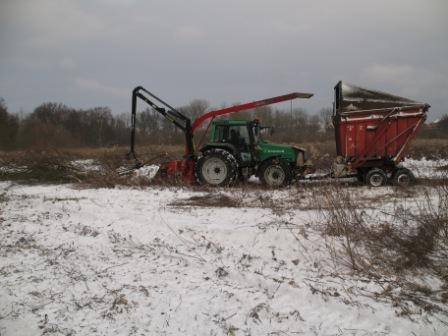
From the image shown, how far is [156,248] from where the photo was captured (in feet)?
16.3

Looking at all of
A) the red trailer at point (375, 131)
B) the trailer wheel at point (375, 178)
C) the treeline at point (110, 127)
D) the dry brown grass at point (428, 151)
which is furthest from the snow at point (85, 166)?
the dry brown grass at point (428, 151)

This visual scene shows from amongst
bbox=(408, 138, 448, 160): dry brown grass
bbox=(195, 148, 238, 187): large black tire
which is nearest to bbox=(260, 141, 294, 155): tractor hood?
bbox=(195, 148, 238, 187): large black tire

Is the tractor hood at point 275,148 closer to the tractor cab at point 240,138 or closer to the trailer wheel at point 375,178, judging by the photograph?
the tractor cab at point 240,138

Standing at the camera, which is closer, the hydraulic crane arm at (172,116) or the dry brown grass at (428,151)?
the hydraulic crane arm at (172,116)

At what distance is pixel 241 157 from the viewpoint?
1041cm

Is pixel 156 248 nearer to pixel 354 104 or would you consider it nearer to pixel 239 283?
pixel 239 283

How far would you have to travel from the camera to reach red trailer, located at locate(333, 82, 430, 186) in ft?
32.2

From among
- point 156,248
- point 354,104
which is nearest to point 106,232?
point 156,248

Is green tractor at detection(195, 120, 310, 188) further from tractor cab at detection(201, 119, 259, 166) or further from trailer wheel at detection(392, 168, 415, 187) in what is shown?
trailer wheel at detection(392, 168, 415, 187)

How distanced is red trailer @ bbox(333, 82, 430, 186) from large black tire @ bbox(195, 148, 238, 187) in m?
2.86

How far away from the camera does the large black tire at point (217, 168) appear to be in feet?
33.3

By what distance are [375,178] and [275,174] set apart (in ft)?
8.76

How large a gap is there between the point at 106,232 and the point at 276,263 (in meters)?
2.66

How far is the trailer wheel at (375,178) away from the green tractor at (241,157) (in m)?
1.66
